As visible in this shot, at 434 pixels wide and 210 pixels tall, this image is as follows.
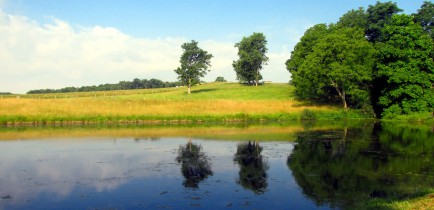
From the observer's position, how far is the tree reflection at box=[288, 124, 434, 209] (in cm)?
1551

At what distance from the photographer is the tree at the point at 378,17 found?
7050cm

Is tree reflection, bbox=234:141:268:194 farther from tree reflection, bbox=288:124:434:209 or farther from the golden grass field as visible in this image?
the golden grass field

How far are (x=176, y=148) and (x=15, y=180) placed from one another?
12.3 meters

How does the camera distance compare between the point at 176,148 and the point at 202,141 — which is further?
the point at 202,141

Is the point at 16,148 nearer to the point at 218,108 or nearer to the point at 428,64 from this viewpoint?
the point at 218,108

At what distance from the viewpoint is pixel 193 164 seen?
22375 millimetres

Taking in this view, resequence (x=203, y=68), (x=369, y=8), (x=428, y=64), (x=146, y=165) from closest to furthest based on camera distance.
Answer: (x=146, y=165), (x=428, y=64), (x=369, y=8), (x=203, y=68)

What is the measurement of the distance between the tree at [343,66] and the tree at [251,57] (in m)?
36.8

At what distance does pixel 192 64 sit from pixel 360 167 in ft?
258

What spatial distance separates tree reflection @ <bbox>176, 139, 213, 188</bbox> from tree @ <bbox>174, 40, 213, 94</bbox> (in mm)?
64796

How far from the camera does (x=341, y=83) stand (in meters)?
59.2

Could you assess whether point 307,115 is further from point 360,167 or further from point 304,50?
point 360,167

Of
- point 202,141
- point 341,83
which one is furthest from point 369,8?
point 202,141

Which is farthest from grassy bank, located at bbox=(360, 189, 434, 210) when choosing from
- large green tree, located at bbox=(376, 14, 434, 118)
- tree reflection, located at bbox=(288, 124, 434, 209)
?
large green tree, located at bbox=(376, 14, 434, 118)
